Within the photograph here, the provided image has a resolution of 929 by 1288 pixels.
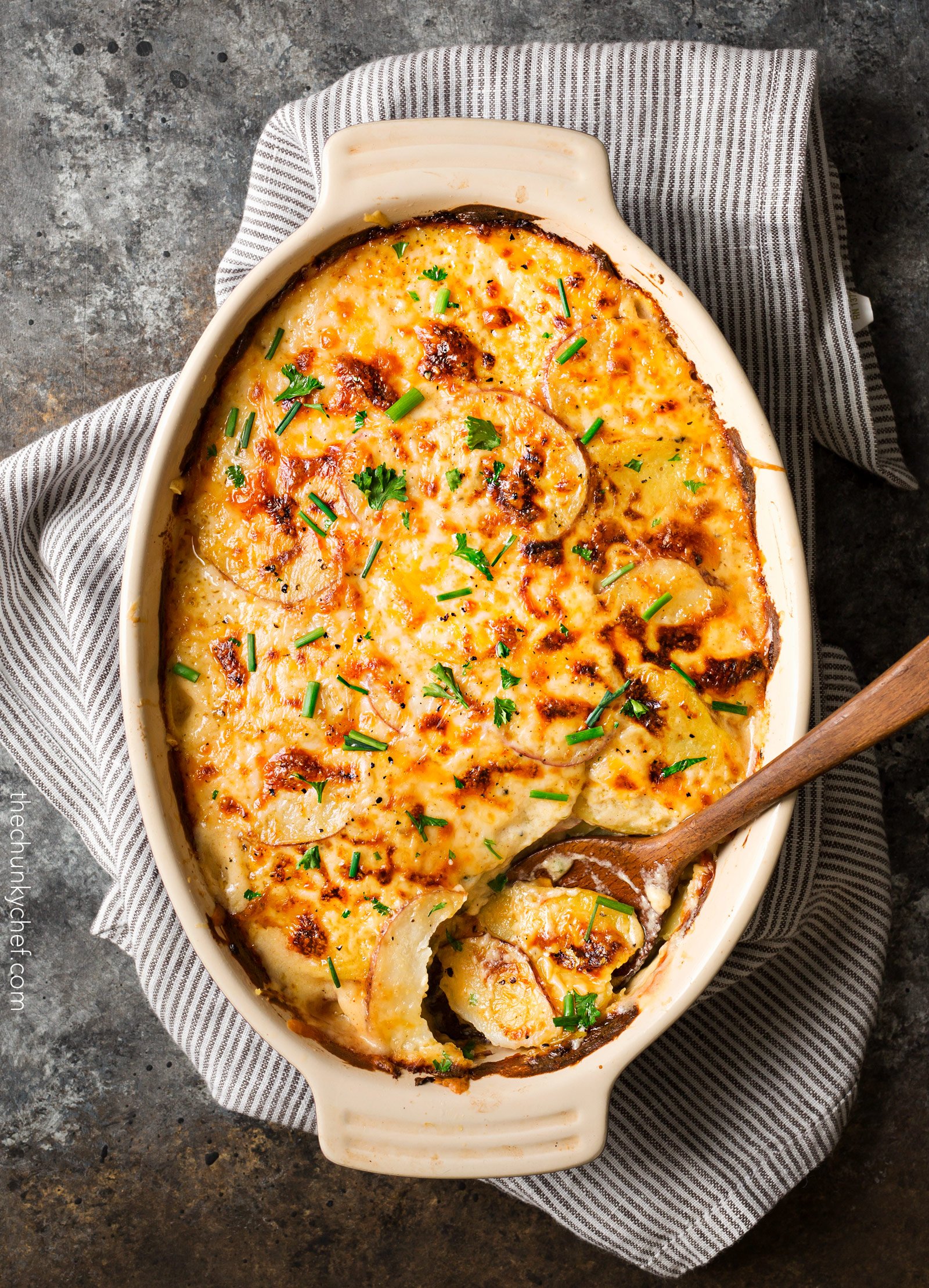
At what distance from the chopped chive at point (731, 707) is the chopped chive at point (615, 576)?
324mm

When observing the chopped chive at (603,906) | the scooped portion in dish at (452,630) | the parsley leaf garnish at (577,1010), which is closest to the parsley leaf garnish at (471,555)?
the scooped portion in dish at (452,630)

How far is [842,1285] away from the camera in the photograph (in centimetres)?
254

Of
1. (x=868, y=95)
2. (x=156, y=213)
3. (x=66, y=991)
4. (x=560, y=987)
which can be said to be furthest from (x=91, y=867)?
(x=868, y=95)

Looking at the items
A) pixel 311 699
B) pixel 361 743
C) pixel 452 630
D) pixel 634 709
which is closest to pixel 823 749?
pixel 634 709

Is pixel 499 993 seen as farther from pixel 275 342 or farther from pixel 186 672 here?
pixel 275 342

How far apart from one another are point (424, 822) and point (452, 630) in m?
0.39

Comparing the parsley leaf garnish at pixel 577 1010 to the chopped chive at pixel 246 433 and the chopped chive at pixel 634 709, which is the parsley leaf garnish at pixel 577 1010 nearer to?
the chopped chive at pixel 634 709

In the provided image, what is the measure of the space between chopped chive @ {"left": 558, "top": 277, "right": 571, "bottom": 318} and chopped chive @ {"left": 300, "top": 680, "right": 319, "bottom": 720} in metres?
0.91

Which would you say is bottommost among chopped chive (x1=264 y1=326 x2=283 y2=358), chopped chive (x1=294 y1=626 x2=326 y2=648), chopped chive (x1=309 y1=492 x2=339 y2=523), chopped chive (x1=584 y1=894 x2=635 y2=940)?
chopped chive (x1=584 y1=894 x2=635 y2=940)

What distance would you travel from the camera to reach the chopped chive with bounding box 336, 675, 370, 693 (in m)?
1.94

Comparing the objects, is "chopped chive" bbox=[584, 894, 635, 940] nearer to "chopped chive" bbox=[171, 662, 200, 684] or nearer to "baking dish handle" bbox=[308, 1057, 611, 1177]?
"baking dish handle" bbox=[308, 1057, 611, 1177]

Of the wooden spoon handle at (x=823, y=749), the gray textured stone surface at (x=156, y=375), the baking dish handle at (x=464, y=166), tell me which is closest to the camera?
the wooden spoon handle at (x=823, y=749)

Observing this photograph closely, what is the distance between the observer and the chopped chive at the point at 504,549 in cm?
193

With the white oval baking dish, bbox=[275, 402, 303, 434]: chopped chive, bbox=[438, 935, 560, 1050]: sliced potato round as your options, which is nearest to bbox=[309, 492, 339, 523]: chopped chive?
bbox=[275, 402, 303, 434]: chopped chive
